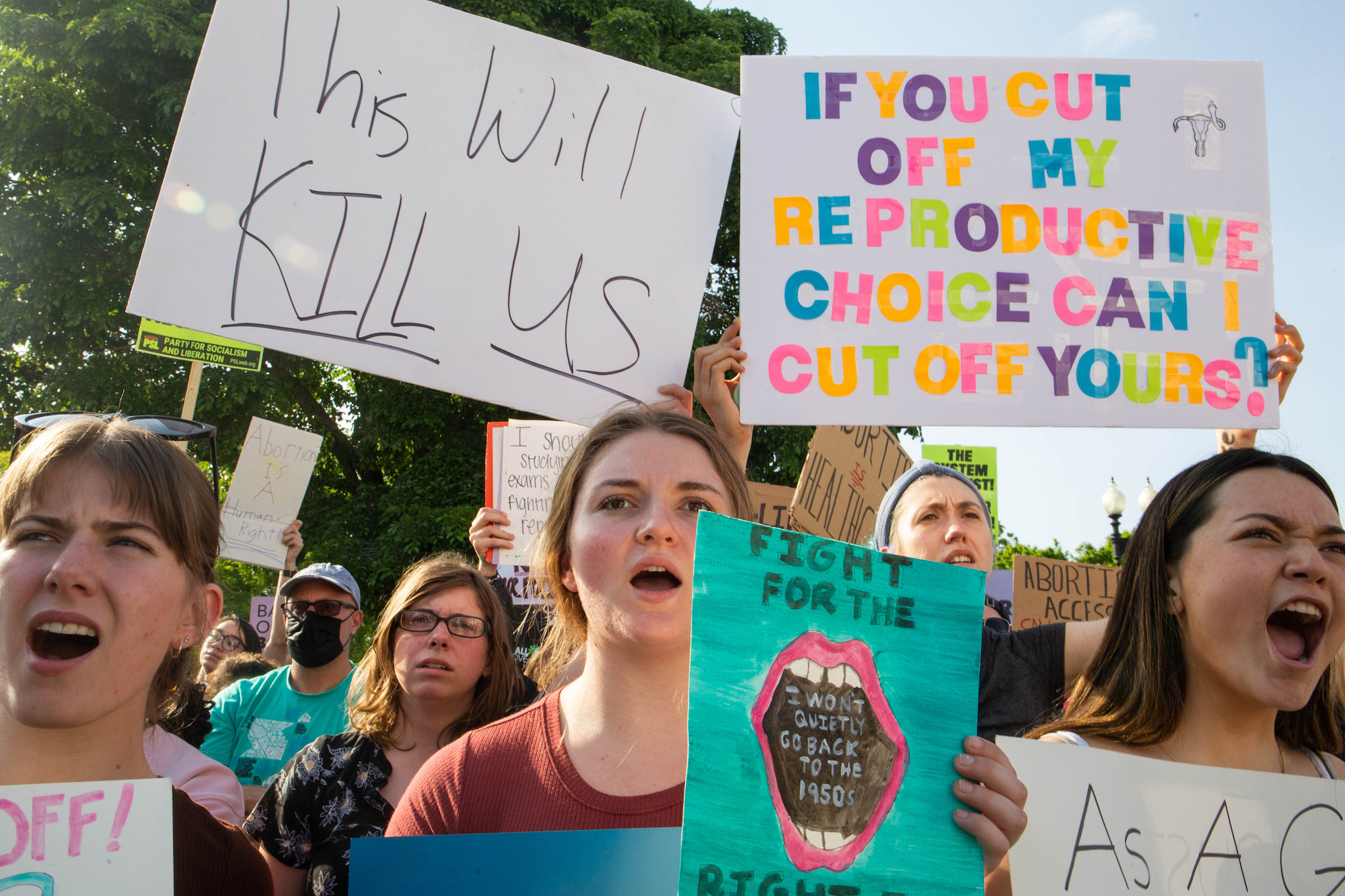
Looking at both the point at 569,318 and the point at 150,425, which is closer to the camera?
the point at 150,425

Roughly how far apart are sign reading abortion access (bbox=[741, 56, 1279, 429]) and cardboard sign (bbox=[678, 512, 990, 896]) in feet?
3.71

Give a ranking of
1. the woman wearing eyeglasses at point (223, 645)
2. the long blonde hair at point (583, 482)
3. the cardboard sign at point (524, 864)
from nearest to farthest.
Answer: the cardboard sign at point (524, 864) < the long blonde hair at point (583, 482) < the woman wearing eyeglasses at point (223, 645)

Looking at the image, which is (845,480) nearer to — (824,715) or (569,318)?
(569,318)

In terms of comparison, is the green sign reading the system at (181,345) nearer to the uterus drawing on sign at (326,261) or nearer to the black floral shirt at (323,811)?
the uterus drawing on sign at (326,261)

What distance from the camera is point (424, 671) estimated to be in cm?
306

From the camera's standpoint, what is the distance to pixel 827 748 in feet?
4.13

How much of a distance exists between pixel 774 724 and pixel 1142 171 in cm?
212

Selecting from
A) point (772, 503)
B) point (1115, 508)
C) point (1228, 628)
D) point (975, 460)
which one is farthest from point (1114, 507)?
point (1228, 628)

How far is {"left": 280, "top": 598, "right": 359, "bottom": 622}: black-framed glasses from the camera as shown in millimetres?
4020

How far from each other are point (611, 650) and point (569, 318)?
121 centimetres

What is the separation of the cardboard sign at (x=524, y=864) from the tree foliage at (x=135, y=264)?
35.9 feet

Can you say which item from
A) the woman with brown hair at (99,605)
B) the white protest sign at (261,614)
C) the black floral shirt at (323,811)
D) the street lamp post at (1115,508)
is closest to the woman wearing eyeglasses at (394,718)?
the black floral shirt at (323,811)

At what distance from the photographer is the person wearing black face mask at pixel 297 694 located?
3.69 metres

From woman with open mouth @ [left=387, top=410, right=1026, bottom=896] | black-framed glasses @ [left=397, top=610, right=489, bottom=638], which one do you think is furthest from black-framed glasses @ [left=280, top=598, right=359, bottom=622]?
woman with open mouth @ [left=387, top=410, right=1026, bottom=896]
